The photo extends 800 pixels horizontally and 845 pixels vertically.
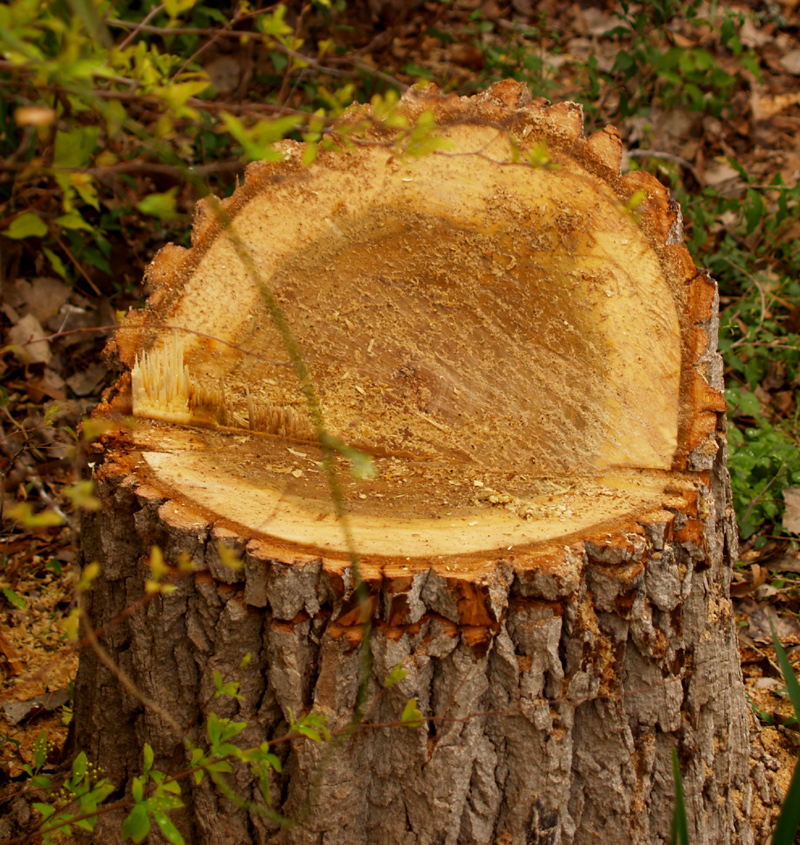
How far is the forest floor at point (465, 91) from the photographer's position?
2023mm

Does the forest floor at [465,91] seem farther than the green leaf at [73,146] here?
Yes

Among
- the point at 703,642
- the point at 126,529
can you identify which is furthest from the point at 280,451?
the point at 703,642

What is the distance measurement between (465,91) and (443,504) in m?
2.53

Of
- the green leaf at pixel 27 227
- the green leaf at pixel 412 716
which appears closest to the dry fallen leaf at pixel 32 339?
the green leaf at pixel 27 227

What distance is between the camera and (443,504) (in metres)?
1.53

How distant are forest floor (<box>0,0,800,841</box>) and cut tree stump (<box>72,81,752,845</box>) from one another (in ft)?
0.73

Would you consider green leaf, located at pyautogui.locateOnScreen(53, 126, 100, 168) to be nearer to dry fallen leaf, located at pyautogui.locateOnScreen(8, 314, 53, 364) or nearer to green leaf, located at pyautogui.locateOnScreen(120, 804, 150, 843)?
green leaf, located at pyautogui.locateOnScreen(120, 804, 150, 843)

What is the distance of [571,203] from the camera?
1.76 metres

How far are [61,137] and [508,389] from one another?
1.01 meters

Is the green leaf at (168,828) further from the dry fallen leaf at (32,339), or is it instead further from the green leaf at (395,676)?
the dry fallen leaf at (32,339)

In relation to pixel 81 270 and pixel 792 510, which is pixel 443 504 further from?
pixel 81 270

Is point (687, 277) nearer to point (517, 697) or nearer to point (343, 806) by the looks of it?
point (517, 697)

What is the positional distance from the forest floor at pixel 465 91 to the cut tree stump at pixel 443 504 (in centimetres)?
22

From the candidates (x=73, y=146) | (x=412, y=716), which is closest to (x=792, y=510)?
(x=412, y=716)
